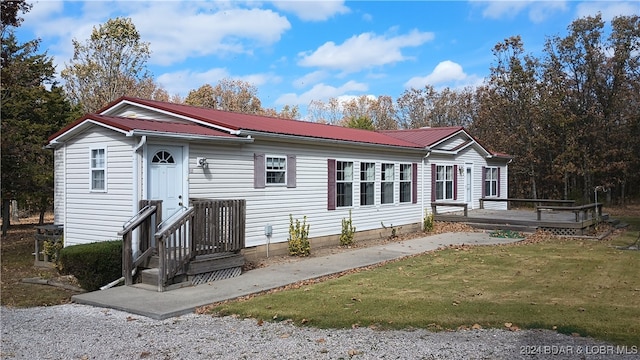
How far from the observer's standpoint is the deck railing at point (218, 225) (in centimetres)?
923

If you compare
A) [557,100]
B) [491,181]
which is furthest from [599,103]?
[491,181]

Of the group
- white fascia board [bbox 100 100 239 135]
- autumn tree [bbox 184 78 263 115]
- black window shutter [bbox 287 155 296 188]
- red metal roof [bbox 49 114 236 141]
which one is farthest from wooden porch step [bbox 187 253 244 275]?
autumn tree [bbox 184 78 263 115]

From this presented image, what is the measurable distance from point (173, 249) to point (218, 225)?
3.48 ft

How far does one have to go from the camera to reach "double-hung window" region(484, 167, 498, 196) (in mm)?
23797

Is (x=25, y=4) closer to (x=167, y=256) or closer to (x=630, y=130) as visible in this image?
(x=167, y=256)

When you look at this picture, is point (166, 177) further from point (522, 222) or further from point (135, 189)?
point (522, 222)

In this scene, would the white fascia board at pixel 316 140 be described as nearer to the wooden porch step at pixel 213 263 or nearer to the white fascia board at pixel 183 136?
the white fascia board at pixel 183 136

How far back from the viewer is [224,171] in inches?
440

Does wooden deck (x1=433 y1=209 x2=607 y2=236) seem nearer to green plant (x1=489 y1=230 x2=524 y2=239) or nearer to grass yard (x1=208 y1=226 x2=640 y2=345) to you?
green plant (x1=489 y1=230 x2=524 y2=239)

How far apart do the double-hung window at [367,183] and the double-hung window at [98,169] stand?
25.0 ft

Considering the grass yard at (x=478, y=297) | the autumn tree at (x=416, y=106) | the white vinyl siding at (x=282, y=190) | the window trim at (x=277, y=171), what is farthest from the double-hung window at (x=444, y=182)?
the autumn tree at (x=416, y=106)

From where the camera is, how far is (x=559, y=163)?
3031 cm

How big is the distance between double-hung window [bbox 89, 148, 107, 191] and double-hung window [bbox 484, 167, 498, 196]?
17.8m

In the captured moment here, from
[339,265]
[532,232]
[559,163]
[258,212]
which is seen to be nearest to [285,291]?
[339,265]
